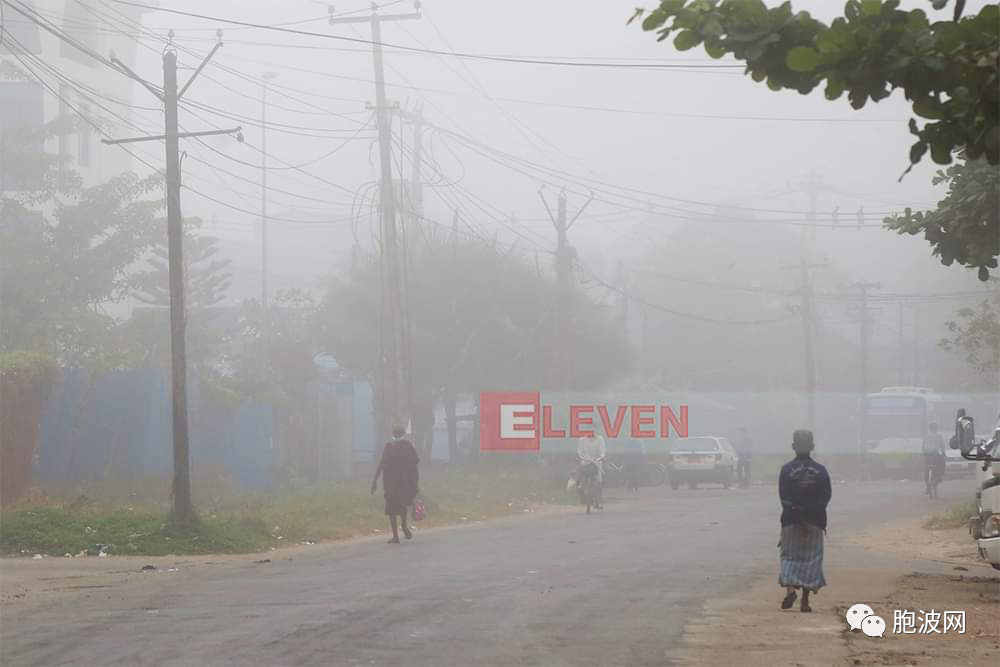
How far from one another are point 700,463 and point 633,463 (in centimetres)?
252

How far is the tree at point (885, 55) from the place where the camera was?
5.41m

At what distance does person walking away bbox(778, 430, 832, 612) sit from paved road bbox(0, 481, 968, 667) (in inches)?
39.0

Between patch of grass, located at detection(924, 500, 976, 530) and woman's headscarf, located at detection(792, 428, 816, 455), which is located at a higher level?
woman's headscarf, located at detection(792, 428, 816, 455)

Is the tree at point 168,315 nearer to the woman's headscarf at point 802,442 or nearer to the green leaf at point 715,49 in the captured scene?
the woman's headscarf at point 802,442

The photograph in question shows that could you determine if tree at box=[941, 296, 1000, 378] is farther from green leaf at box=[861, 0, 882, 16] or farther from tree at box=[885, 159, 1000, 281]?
green leaf at box=[861, 0, 882, 16]

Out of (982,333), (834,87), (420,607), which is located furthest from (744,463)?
(834,87)

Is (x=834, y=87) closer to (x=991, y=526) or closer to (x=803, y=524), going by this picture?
(x=803, y=524)

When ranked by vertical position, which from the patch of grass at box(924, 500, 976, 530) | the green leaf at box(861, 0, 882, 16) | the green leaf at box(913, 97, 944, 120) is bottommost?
the patch of grass at box(924, 500, 976, 530)

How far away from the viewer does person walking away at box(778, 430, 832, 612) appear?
487 inches

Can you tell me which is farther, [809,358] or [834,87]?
[809,358]

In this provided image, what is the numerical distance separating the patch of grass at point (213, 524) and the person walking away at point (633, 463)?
605 inches

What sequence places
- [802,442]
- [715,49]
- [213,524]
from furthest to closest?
[213,524] → [802,442] → [715,49]

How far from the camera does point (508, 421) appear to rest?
1969 inches

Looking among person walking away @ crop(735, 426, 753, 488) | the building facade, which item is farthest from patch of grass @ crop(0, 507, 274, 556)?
person walking away @ crop(735, 426, 753, 488)
